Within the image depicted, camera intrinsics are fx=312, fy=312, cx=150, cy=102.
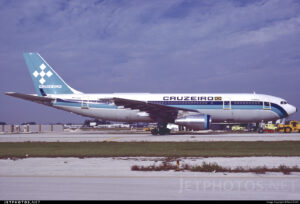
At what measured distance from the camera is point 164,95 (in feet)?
107

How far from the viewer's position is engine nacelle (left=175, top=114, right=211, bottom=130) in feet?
91.7

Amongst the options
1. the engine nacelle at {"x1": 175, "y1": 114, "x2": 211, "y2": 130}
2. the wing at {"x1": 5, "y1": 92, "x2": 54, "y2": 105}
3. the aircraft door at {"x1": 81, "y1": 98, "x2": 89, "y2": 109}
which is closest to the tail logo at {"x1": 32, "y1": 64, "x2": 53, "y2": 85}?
the wing at {"x1": 5, "y1": 92, "x2": 54, "y2": 105}

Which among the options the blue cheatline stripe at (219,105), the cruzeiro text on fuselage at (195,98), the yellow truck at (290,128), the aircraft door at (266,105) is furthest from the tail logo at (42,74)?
the yellow truck at (290,128)

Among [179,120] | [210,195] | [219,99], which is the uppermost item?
[219,99]

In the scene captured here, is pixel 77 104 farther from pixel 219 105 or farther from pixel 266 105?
pixel 266 105

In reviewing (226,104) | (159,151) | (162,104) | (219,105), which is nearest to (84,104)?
(162,104)

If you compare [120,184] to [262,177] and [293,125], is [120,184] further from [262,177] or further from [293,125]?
[293,125]

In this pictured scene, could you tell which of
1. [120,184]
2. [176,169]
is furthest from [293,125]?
[120,184]

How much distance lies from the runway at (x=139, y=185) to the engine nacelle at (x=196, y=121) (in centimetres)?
1899

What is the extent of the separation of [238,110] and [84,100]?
51.8 ft

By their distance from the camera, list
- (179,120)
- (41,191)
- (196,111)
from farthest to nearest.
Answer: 1. (196,111)
2. (179,120)
3. (41,191)

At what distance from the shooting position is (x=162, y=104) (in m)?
31.7

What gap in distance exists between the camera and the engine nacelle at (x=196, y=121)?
91.7 feet

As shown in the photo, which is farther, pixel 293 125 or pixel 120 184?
pixel 293 125
